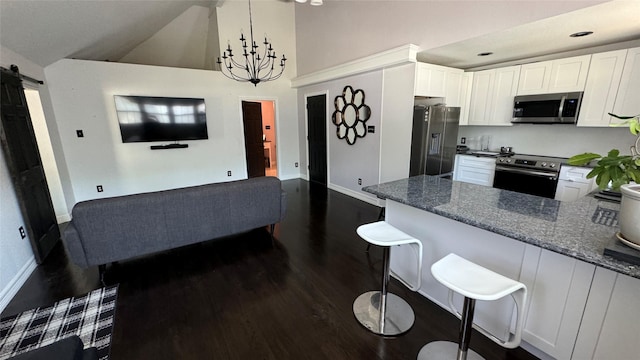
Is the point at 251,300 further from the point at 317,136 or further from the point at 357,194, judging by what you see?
the point at 317,136

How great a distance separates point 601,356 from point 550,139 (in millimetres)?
3322

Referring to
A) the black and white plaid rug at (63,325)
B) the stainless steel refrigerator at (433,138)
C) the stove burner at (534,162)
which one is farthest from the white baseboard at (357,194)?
the black and white plaid rug at (63,325)

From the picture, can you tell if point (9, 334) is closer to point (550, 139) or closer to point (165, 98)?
point (165, 98)

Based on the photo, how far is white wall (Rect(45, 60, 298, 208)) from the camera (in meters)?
4.09

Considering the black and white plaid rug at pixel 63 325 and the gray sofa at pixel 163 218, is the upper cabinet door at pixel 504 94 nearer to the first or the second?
the gray sofa at pixel 163 218

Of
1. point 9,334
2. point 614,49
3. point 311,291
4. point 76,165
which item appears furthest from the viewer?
point 76,165

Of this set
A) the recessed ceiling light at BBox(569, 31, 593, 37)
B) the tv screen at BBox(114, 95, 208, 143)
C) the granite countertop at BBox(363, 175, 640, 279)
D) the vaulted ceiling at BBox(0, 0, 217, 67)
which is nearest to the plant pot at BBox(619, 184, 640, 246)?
the granite countertop at BBox(363, 175, 640, 279)

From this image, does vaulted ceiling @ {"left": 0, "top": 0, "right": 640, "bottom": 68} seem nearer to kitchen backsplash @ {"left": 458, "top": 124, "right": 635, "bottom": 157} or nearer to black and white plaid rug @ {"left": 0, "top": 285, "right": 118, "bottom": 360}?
kitchen backsplash @ {"left": 458, "top": 124, "right": 635, "bottom": 157}

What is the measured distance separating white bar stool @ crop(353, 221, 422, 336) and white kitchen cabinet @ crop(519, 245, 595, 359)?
2.08ft

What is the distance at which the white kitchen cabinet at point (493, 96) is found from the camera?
3.66 m

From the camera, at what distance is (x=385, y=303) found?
2037 millimetres

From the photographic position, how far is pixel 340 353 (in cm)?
169

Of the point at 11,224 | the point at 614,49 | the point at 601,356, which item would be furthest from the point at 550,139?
the point at 11,224

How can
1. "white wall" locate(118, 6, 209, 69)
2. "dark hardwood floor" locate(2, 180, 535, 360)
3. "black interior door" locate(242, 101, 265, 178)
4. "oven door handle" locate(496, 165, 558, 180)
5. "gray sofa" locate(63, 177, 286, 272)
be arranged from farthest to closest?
"black interior door" locate(242, 101, 265, 178)
"white wall" locate(118, 6, 209, 69)
"oven door handle" locate(496, 165, 558, 180)
"gray sofa" locate(63, 177, 286, 272)
"dark hardwood floor" locate(2, 180, 535, 360)
